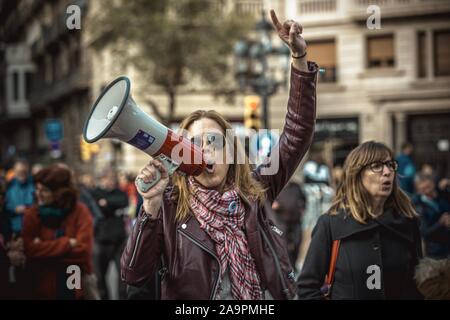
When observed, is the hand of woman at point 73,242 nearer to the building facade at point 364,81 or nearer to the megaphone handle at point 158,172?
the megaphone handle at point 158,172

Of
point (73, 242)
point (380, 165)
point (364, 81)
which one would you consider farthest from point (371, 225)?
point (364, 81)

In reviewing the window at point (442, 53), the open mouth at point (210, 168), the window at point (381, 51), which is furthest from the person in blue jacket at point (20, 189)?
the window at point (442, 53)

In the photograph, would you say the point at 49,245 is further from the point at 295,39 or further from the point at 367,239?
the point at 295,39

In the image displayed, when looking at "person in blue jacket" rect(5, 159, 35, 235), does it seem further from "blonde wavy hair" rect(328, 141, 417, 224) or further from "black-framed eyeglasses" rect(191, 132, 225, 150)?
"black-framed eyeglasses" rect(191, 132, 225, 150)

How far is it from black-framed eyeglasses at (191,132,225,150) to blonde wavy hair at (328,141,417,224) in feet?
3.99

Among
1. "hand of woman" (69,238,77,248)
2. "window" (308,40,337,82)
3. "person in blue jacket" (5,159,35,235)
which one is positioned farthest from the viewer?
"window" (308,40,337,82)

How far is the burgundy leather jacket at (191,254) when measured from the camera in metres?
2.78

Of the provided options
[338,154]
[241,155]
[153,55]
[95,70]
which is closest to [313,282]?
[241,155]

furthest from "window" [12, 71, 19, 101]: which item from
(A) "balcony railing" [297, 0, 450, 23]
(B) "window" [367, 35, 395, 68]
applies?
(B) "window" [367, 35, 395, 68]

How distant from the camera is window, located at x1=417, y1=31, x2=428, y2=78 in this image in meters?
26.0

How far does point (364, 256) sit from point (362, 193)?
0.35 m

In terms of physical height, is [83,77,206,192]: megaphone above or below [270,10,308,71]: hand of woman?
below

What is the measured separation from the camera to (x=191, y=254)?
9.21 feet

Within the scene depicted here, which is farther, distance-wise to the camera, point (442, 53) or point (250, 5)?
point (250, 5)
